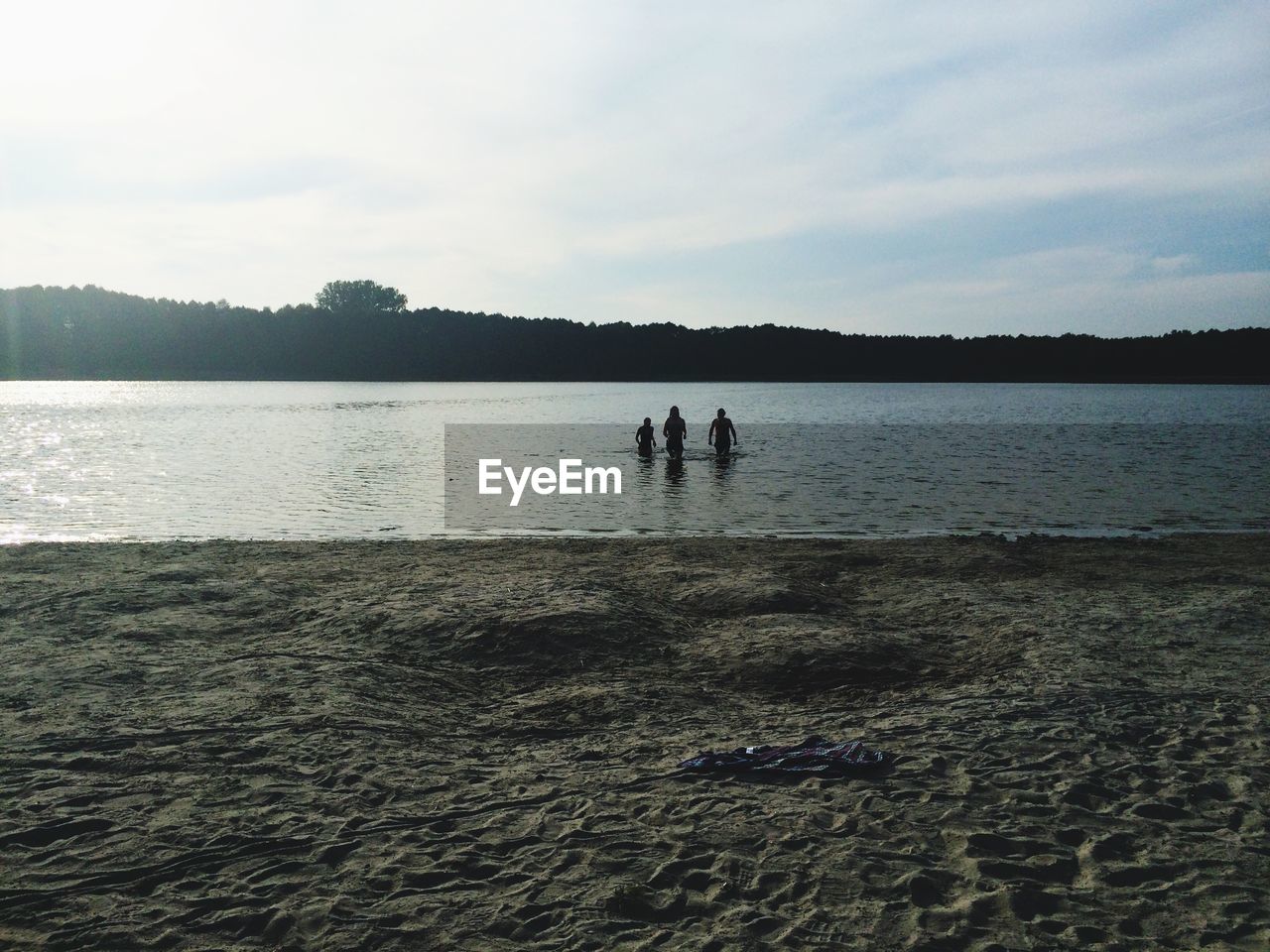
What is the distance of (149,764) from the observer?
5.70 metres

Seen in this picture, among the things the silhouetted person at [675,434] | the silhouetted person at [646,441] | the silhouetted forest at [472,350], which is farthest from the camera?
the silhouetted forest at [472,350]

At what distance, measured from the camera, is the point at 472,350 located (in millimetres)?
174375

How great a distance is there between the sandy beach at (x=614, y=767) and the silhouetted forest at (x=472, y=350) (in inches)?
6390

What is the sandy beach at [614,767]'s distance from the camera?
4.23 metres

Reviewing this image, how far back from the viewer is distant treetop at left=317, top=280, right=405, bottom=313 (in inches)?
6860

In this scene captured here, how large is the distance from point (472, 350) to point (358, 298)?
25819 mm

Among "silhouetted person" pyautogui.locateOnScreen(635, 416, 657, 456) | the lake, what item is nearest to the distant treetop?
the lake

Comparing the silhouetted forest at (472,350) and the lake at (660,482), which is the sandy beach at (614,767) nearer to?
the lake at (660,482)

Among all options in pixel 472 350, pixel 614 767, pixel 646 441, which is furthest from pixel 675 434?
pixel 472 350

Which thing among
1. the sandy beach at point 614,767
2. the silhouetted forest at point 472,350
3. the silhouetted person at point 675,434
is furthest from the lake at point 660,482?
the silhouetted forest at point 472,350

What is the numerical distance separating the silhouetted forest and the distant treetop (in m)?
0.70

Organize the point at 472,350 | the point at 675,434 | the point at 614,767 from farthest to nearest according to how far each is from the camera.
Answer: the point at 472,350
the point at 675,434
the point at 614,767

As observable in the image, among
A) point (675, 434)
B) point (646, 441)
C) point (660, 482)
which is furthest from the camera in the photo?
point (646, 441)

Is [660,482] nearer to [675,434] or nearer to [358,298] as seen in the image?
[675,434]
